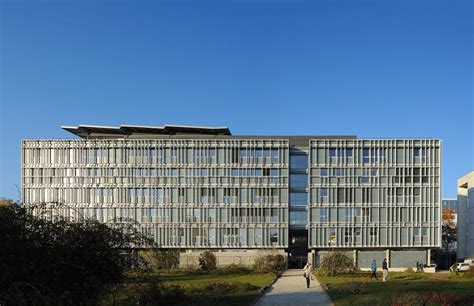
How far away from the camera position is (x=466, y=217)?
9638cm

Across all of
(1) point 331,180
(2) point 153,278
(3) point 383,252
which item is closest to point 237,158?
(1) point 331,180

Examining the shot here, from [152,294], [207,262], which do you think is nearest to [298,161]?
[207,262]

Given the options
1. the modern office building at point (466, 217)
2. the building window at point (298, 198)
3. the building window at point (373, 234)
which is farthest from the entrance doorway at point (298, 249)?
the modern office building at point (466, 217)

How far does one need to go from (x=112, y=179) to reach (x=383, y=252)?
40.3 m

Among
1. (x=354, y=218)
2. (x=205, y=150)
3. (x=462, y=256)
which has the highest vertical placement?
(x=205, y=150)

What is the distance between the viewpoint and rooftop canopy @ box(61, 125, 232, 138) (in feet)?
272

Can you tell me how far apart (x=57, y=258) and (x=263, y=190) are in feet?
208

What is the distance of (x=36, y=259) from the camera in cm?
1286

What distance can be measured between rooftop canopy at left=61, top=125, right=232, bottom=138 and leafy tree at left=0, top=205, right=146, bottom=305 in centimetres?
6866

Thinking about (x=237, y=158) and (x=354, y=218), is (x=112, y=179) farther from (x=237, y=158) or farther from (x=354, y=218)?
(x=354, y=218)

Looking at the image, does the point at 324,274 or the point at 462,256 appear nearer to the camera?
the point at 324,274

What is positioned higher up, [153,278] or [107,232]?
[107,232]

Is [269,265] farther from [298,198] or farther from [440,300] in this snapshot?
[440,300]

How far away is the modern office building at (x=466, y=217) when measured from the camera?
9219cm
